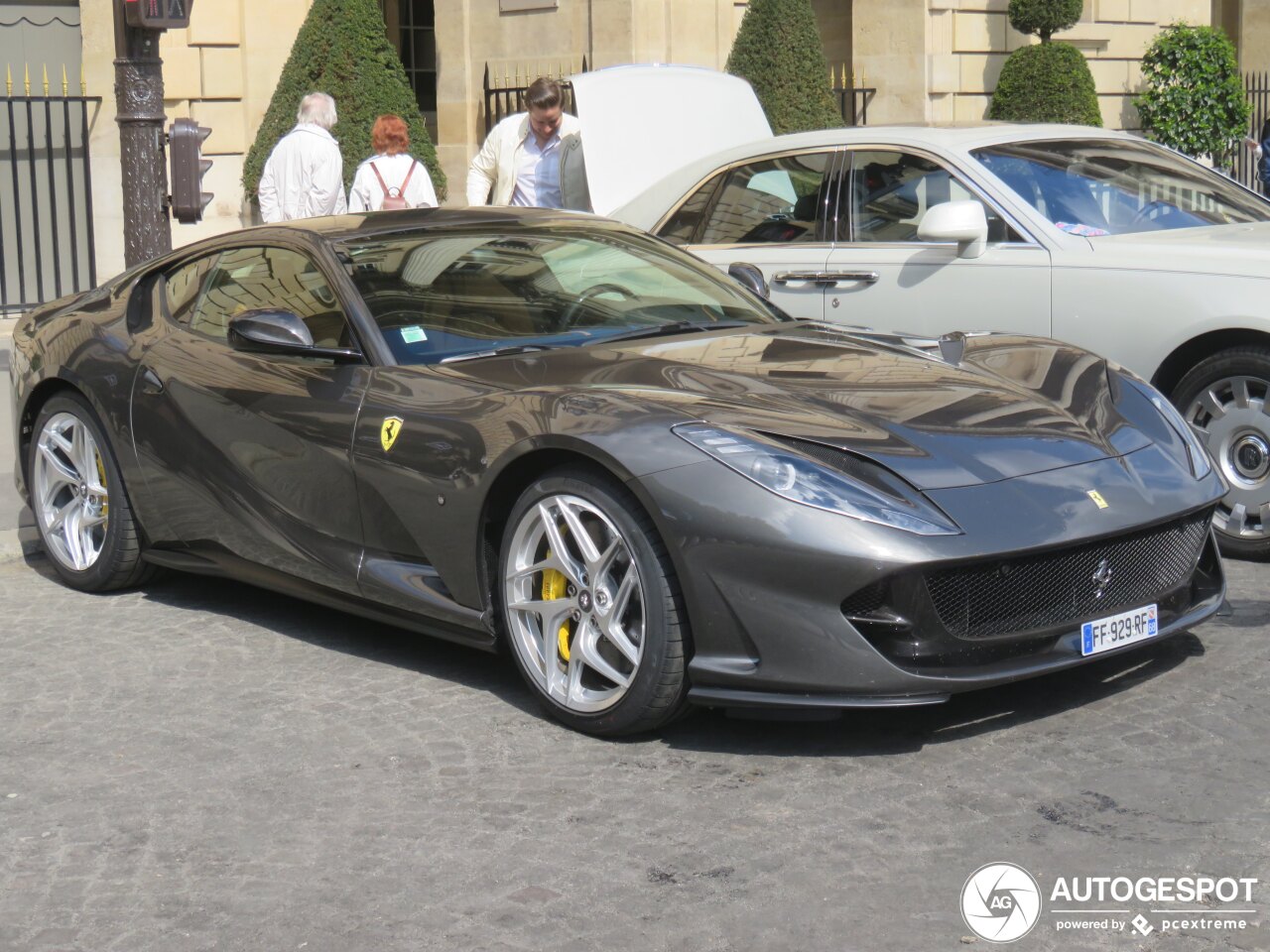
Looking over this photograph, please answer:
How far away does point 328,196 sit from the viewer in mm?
11305

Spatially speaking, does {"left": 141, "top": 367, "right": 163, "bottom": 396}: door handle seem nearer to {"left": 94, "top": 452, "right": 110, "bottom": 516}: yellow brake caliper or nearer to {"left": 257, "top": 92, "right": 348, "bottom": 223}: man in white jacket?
{"left": 94, "top": 452, "right": 110, "bottom": 516}: yellow brake caliper

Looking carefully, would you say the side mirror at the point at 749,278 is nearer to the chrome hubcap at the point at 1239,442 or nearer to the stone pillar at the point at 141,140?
the chrome hubcap at the point at 1239,442

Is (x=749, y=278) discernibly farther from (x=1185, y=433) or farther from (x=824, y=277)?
(x=1185, y=433)

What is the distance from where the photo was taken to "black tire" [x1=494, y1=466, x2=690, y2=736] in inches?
182

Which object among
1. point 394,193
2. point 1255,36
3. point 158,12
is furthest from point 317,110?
point 1255,36

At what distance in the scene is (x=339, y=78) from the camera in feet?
59.7

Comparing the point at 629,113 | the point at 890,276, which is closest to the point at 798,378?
the point at 890,276

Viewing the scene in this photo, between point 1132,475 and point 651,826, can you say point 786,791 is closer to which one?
point 651,826

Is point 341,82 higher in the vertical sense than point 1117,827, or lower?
higher

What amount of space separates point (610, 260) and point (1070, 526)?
7.09 ft

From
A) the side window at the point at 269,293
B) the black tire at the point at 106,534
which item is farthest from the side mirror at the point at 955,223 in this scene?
the black tire at the point at 106,534

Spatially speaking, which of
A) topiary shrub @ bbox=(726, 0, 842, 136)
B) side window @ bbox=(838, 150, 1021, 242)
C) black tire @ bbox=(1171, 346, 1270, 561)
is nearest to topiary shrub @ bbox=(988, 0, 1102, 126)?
topiary shrub @ bbox=(726, 0, 842, 136)

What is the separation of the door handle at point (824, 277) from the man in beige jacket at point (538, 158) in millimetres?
2906

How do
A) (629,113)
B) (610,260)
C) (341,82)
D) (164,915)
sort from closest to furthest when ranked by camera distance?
(164,915)
(610,260)
(629,113)
(341,82)
